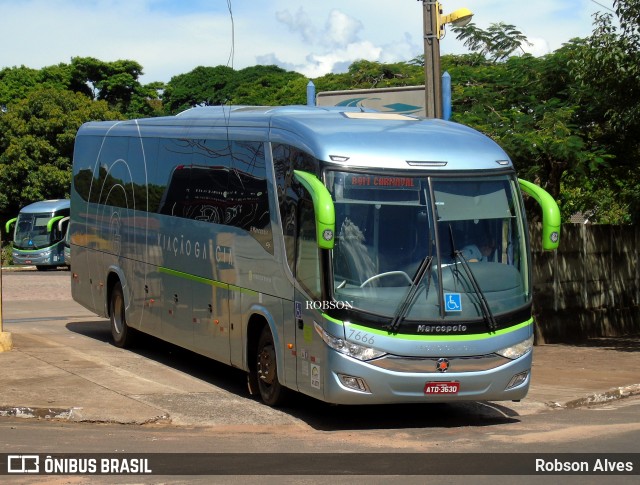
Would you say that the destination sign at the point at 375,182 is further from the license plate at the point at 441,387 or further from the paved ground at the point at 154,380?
the paved ground at the point at 154,380

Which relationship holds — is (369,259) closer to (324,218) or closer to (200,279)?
(324,218)

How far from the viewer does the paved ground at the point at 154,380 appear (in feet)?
36.7

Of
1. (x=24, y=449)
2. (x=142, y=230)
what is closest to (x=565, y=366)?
(x=142, y=230)

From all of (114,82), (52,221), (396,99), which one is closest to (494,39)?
(396,99)

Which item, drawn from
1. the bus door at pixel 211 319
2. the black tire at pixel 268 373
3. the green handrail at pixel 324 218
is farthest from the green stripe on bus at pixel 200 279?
the green handrail at pixel 324 218

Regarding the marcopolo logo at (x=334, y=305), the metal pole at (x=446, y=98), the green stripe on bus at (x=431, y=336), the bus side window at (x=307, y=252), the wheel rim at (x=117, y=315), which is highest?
the metal pole at (x=446, y=98)

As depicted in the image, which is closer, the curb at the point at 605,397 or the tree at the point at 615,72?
the curb at the point at 605,397

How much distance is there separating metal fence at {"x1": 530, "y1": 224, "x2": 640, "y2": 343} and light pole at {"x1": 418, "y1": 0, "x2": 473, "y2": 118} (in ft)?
14.5

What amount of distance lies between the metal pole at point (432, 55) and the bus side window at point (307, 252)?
563cm

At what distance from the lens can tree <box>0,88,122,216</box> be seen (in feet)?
159

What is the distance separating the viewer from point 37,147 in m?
48.5

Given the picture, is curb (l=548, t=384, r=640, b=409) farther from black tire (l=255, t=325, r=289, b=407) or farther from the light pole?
the light pole

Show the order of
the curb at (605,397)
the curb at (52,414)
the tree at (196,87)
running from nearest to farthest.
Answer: the curb at (52,414) < the curb at (605,397) < the tree at (196,87)

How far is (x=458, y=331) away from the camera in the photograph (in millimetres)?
10391
